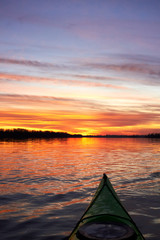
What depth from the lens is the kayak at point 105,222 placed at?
5922 mm

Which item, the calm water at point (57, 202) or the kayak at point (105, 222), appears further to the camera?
the calm water at point (57, 202)

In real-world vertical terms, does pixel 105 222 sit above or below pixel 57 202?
above

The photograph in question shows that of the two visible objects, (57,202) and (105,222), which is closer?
(105,222)

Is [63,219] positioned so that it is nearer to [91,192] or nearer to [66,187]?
[91,192]

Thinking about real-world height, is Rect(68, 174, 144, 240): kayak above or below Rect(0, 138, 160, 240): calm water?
above

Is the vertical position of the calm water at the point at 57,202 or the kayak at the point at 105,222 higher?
the kayak at the point at 105,222

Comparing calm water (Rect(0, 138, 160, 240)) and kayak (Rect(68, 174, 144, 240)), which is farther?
calm water (Rect(0, 138, 160, 240))

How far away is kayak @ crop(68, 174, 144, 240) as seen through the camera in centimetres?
592

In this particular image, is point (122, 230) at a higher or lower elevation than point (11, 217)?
higher

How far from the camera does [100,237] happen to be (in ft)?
19.1

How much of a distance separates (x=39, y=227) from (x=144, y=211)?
4.49 metres

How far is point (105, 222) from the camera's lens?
6.79 meters

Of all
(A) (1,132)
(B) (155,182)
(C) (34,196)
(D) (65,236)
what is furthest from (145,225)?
(A) (1,132)

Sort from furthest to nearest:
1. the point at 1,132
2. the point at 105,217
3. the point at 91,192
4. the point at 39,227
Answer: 1. the point at 1,132
2. the point at 91,192
3. the point at 39,227
4. the point at 105,217
